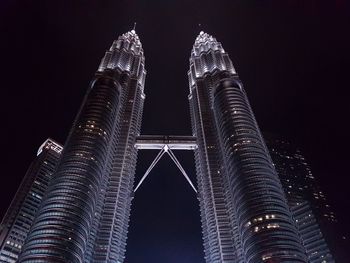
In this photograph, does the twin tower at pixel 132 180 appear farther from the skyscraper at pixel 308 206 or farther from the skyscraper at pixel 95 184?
the skyscraper at pixel 308 206

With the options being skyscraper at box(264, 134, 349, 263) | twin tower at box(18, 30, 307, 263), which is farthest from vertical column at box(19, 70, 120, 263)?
skyscraper at box(264, 134, 349, 263)

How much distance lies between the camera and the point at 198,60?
188125 millimetres

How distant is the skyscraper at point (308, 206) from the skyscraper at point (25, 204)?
10684 cm

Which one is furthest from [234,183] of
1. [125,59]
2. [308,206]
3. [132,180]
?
[125,59]

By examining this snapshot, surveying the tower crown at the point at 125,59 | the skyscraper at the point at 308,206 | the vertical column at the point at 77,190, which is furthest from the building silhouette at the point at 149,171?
the skyscraper at the point at 308,206

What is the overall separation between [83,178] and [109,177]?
2252cm

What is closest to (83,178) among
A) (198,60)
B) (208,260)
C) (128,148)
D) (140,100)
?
(128,148)

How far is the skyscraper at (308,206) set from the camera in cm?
13988

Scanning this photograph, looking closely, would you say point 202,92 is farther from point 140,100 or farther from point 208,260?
point 208,260

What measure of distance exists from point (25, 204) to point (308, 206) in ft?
396

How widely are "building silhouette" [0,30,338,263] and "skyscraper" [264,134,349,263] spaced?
36.5m

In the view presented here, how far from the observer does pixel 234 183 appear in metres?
115

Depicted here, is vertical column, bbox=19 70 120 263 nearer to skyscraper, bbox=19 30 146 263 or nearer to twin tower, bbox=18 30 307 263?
skyscraper, bbox=19 30 146 263

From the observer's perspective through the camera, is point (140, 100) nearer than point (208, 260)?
No
